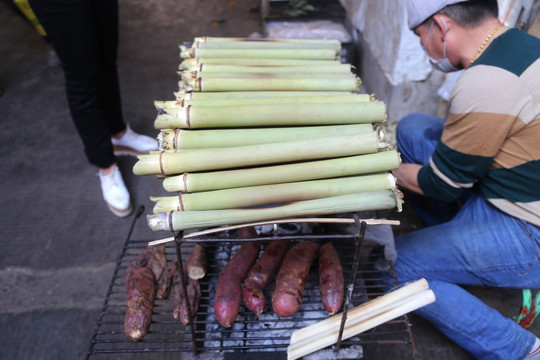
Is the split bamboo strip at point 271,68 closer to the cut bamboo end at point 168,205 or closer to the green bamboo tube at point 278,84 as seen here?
the green bamboo tube at point 278,84

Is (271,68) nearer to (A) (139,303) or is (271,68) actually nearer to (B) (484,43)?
(B) (484,43)

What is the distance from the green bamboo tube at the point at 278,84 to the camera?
1.55 meters

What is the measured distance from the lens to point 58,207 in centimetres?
321

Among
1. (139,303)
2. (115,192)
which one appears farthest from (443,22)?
(115,192)

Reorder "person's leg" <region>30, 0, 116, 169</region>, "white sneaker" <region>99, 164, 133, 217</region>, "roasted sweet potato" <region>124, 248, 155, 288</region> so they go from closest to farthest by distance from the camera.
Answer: "roasted sweet potato" <region>124, 248, 155, 288</region> < "person's leg" <region>30, 0, 116, 169</region> < "white sneaker" <region>99, 164, 133, 217</region>

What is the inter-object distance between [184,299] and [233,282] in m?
0.25

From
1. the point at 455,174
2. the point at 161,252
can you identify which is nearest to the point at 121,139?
the point at 161,252

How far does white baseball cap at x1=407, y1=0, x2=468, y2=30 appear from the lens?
1694mm

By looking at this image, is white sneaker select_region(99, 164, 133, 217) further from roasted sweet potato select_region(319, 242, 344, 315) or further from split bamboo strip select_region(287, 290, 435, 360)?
split bamboo strip select_region(287, 290, 435, 360)

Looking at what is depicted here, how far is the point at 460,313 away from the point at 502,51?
1.33 metres

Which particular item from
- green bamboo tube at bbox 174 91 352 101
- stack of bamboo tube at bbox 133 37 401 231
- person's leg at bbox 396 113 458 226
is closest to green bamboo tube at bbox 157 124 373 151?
stack of bamboo tube at bbox 133 37 401 231

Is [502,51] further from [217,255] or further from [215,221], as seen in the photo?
[217,255]

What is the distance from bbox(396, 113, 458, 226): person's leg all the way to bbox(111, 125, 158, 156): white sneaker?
7.59 feet

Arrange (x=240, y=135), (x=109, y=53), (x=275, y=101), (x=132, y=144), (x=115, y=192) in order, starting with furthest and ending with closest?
(x=132, y=144)
(x=115, y=192)
(x=109, y=53)
(x=275, y=101)
(x=240, y=135)
